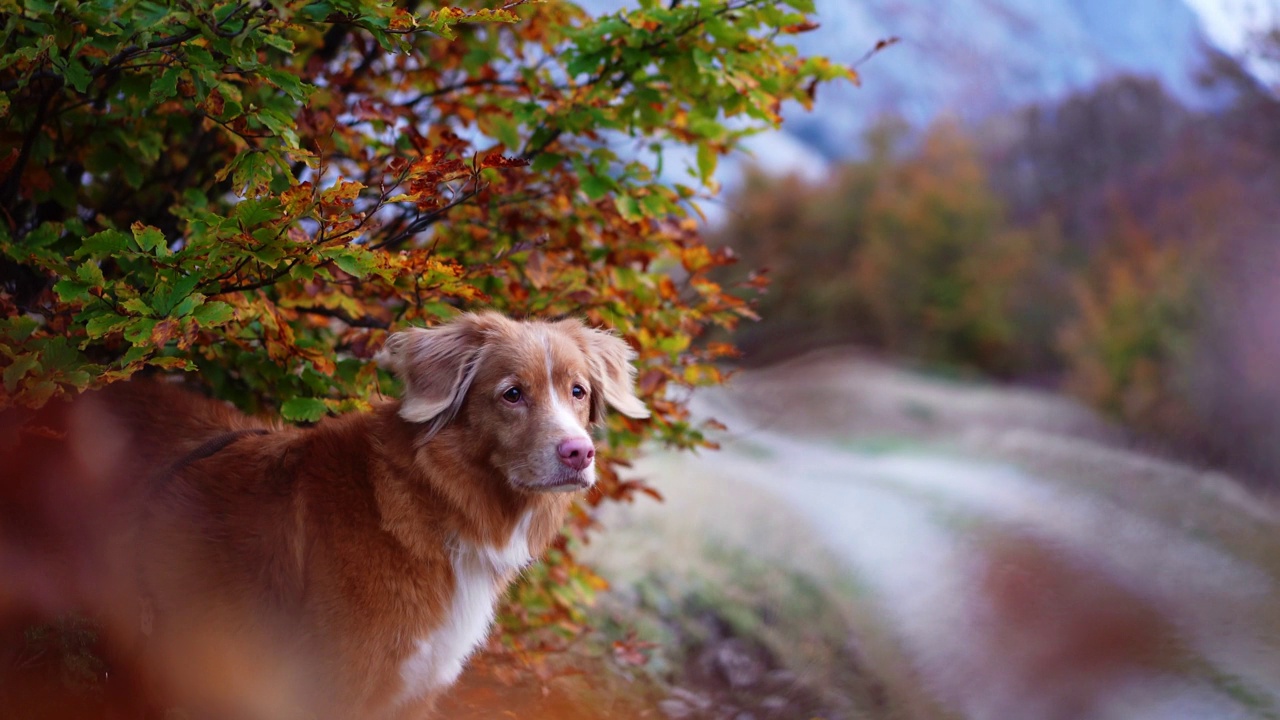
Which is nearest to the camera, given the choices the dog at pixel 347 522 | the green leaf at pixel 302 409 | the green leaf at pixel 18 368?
the green leaf at pixel 18 368

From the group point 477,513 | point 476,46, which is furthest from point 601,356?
point 476,46

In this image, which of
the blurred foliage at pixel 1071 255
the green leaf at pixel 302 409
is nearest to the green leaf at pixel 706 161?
the green leaf at pixel 302 409

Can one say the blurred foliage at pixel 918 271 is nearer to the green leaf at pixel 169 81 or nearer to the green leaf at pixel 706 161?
the green leaf at pixel 706 161

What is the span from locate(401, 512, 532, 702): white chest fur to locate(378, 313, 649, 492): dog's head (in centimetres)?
27

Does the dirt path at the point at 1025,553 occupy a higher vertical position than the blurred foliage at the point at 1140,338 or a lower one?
lower

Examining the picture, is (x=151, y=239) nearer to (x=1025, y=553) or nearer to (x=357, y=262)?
(x=357, y=262)

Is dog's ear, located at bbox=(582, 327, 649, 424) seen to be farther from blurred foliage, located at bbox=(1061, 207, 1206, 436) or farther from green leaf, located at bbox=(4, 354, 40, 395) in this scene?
blurred foliage, located at bbox=(1061, 207, 1206, 436)

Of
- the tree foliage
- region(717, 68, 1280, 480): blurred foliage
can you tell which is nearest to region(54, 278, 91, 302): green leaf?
the tree foliage

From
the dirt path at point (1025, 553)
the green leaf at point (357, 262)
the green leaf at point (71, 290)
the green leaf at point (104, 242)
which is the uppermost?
the green leaf at point (357, 262)

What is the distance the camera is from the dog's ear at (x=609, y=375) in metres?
3.68

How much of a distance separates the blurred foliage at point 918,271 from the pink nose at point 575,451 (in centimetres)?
1493

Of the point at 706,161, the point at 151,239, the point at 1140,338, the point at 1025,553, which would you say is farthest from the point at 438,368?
the point at 1140,338

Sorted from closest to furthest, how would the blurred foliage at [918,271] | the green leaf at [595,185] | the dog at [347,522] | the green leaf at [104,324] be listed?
the green leaf at [104,324], the dog at [347,522], the green leaf at [595,185], the blurred foliage at [918,271]

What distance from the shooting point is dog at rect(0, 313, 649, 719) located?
3.21 m
